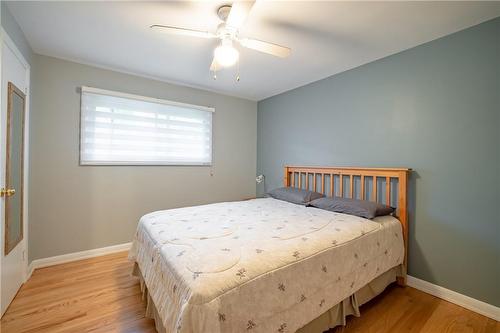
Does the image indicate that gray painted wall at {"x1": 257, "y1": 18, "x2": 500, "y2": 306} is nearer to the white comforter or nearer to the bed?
the bed

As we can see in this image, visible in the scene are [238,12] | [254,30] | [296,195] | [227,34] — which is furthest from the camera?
[296,195]

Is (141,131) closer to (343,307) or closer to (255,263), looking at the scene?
(255,263)

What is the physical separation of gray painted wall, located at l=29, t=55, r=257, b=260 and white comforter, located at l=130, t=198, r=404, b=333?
45.2 inches

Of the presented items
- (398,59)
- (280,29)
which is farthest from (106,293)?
(398,59)

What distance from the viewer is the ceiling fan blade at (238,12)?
4.37 feet

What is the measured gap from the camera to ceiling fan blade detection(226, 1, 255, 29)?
4.37 ft

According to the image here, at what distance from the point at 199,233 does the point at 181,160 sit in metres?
2.00

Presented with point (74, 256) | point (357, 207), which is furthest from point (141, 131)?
point (357, 207)

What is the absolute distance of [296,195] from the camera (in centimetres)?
285

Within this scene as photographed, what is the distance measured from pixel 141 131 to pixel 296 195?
2.28 meters

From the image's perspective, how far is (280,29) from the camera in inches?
76.5

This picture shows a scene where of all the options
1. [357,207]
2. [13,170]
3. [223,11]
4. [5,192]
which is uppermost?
[223,11]

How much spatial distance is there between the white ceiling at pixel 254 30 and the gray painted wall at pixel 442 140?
0.21 m

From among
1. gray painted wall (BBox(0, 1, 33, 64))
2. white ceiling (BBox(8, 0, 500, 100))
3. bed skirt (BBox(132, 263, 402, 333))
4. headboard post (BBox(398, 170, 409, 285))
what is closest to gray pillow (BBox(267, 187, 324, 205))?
headboard post (BBox(398, 170, 409, 285))
